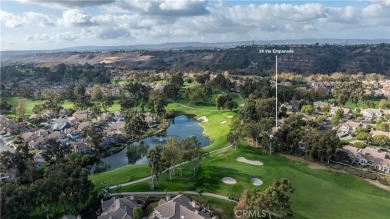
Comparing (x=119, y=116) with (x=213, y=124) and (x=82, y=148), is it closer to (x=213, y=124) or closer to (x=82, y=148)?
(x=213, y=124)

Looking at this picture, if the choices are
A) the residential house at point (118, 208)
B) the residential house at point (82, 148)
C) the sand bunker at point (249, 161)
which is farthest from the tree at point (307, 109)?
the residential house at point (118, 208)

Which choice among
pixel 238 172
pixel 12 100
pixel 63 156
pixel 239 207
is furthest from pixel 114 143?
pixel 12 100

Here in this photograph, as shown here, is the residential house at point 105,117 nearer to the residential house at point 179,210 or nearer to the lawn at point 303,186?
the lawn at point 303,186

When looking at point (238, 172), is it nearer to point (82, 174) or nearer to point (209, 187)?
point (209, 187)

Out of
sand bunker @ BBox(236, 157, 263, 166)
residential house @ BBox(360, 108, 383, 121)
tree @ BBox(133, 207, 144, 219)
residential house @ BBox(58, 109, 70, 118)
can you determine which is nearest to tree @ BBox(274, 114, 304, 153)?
sand bunker @ BBox(236, 157, 263, 166)

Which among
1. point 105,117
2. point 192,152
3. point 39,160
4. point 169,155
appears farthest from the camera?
point 105,117

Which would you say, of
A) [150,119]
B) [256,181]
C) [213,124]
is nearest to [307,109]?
[213,124]
